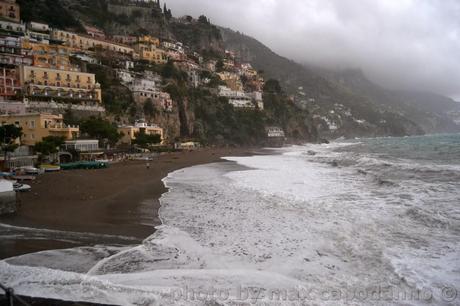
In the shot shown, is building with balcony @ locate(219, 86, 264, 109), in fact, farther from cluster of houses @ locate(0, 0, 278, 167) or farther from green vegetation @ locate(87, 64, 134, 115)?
green vegetation @ locate(87, 64, 134, 115)

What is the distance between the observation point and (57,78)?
56125mm

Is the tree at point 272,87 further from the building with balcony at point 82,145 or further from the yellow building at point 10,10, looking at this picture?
the building with balcony at point 82,145

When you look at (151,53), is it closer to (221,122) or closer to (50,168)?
(221,122)

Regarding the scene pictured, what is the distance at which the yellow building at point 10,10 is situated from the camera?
72.2 meters

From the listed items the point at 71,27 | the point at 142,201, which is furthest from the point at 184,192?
the point at 71,27

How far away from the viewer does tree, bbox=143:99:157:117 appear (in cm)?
7056

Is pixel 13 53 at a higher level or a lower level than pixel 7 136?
higher

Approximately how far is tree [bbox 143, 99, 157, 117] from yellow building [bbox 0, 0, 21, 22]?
33300 millimetres

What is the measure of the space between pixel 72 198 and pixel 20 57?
50.3 metres

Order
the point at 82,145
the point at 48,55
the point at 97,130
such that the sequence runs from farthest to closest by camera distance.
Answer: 1. the point at 48,55
2. the point at 97,130
3. the point at 82,145

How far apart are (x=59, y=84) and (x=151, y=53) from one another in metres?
43.8

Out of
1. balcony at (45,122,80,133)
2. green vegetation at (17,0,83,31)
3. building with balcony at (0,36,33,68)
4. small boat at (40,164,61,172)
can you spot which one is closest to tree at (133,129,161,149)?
balcony at (45,122,80,133)

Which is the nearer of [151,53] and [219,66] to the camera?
[151,53]

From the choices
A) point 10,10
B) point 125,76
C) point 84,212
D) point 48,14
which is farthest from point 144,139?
point 48,14
